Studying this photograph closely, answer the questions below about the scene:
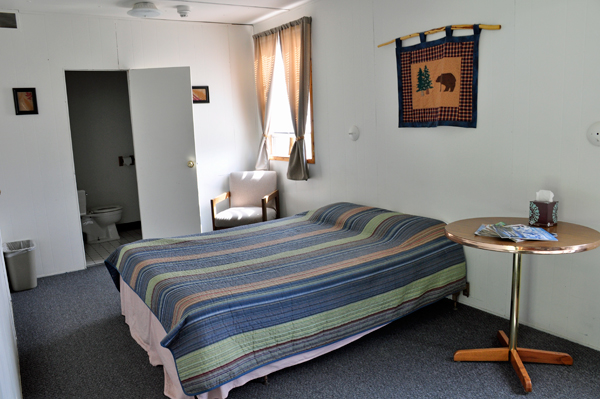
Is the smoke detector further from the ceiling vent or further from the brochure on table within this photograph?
the brochure on table

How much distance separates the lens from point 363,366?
250 cm

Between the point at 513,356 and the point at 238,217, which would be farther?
the point at 238,217

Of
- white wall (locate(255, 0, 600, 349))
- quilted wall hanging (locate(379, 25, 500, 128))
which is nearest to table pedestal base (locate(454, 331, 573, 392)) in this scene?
white wall (locate(255, 0, 600, 349))

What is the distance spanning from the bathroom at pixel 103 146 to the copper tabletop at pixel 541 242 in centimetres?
423

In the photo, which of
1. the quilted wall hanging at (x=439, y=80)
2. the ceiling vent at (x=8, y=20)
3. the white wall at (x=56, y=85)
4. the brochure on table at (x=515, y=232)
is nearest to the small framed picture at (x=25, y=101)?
the white wall at (x=56, y=85)

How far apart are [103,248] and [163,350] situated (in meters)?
3.20

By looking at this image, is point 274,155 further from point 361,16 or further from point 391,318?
point 391,318

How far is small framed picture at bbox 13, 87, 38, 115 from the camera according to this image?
13.4 ft

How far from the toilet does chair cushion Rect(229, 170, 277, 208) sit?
160 cm

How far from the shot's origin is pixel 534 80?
106 inches

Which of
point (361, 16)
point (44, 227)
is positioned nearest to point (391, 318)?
point (361, 16)

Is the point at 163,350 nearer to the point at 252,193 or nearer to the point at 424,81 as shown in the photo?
the point at 424,81

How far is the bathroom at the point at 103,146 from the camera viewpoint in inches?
223

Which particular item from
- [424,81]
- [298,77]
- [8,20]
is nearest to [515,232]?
[424,81]
